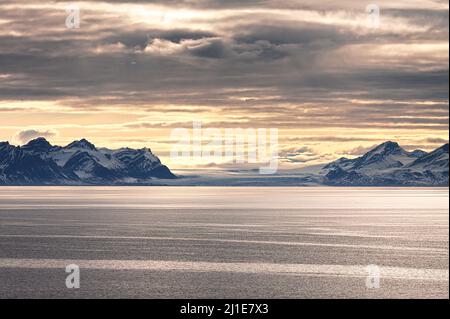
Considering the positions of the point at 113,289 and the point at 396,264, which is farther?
the point at 396,264

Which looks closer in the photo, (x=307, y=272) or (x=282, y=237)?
(x=307, y=272)

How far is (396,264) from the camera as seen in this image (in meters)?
110

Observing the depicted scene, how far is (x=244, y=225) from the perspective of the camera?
7830 inches
